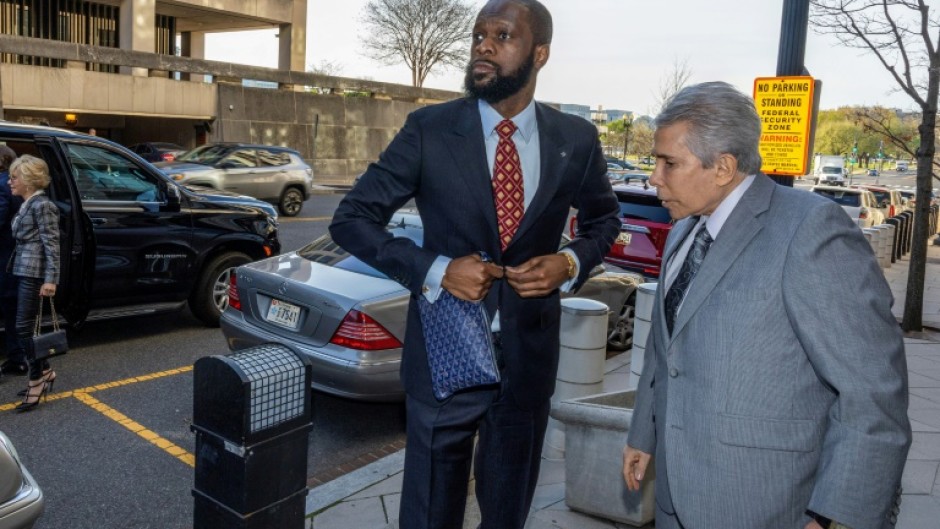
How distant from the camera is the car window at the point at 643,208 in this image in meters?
9.82

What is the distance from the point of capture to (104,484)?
4812 millimetres

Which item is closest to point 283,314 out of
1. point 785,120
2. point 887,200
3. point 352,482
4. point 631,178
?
point 352,482

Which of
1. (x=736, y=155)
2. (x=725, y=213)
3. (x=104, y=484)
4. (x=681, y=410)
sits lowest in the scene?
(x=104, y=484)

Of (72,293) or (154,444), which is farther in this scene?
(72,293)

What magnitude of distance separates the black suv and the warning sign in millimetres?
5037

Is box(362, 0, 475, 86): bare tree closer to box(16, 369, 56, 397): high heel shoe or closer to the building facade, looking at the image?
the building facade

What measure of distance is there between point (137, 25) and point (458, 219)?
3153cm

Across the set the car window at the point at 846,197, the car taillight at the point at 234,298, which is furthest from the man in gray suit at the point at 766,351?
the car window at the point at 846,197

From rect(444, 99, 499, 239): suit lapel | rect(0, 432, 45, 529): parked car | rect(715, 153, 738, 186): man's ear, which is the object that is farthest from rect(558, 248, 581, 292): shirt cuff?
rect(0, 432, 45, 529): parked car

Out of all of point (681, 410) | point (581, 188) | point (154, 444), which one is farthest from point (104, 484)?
point (681, 410)

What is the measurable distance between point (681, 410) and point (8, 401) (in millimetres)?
5530

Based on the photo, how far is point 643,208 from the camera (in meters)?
9.98

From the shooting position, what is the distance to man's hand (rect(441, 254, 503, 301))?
A: 2346 mm

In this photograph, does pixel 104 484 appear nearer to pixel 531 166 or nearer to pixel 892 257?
pixel 531 166
